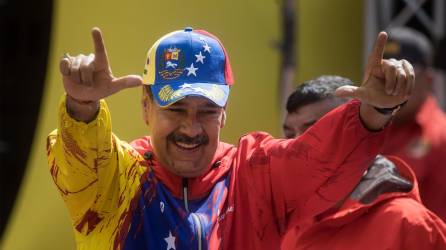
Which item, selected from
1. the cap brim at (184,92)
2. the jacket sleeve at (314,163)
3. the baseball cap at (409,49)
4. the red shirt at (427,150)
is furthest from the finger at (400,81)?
the baseball cap at (409,49)

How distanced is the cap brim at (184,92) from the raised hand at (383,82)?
0.34 m

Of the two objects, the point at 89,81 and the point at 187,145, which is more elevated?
the point at 89,81

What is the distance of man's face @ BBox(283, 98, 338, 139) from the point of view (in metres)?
2.77

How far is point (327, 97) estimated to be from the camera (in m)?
2.79

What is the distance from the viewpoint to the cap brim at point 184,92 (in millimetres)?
2252

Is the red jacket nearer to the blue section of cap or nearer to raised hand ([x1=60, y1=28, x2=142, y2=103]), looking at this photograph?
the blue section of cap

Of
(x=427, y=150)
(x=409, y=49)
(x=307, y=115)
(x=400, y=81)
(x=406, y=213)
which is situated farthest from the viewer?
(x=409, y=49)

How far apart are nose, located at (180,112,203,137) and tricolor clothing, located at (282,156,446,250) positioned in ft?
1.62

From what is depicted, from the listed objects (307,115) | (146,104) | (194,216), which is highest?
(146,104)

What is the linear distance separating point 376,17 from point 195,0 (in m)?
1.16

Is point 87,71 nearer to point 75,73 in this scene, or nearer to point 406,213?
point 75,73

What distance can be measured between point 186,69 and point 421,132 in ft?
6.68

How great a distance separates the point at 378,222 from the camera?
258cm

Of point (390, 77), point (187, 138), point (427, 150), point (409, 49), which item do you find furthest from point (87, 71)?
point (409, 49)
